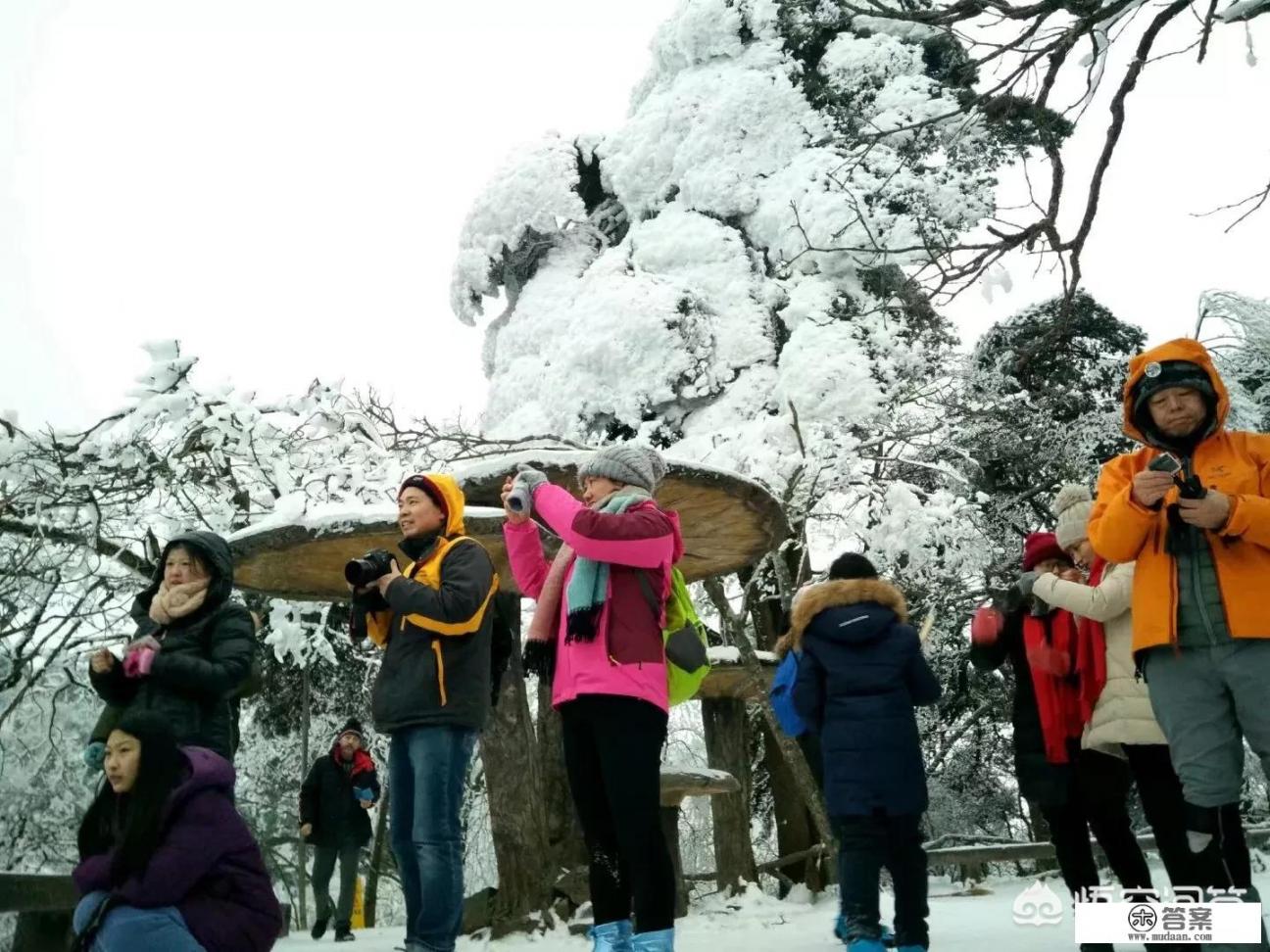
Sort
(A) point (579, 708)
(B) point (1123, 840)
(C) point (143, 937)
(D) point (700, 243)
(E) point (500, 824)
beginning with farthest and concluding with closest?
(D) point (700, 243) → (E) point (500, 824) → (B) point (1123, 840) → (A) point (579, 708) → (C) point (143, 937)

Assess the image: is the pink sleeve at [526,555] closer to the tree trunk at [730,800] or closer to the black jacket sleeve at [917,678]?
the black jacket sleeve at [917,678]

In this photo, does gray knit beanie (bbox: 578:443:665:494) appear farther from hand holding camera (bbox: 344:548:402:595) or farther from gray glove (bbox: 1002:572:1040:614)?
gray glove (bbox: 1002:572:1040:614)

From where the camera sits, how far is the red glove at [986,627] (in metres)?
3.84

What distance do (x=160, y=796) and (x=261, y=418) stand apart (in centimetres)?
637

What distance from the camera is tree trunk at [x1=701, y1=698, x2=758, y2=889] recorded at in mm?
8711

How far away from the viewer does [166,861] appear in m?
2.81

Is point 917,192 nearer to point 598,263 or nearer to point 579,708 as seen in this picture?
point 598,263

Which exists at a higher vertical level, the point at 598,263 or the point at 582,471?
the point at 598,263

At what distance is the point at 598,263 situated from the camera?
15758 millimetres

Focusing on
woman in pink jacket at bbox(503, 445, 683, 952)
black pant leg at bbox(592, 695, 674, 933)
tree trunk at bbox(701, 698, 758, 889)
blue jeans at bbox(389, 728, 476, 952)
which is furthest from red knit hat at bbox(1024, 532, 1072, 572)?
tree trunk at bbox(701, 698, 758, 889)

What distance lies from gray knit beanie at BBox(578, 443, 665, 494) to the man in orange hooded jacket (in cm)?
135

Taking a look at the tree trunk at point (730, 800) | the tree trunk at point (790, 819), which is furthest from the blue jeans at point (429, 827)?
the tree trunk at point (790, 819)

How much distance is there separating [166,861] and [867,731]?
2.09 metres

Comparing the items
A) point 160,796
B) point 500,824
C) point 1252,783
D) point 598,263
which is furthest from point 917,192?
point 160,796
